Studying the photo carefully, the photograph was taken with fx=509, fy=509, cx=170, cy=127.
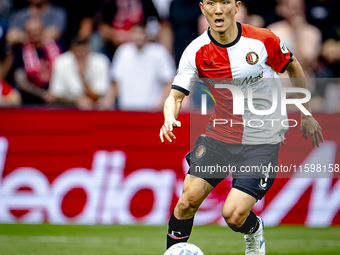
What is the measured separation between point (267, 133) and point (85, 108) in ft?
12.7

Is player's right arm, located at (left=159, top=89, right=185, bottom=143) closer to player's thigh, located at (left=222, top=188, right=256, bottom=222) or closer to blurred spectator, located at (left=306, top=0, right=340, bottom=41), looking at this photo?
player's thigh, located at (left=222, top=188, right=256, bottom=222)

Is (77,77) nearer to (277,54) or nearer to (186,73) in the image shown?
(186,73)

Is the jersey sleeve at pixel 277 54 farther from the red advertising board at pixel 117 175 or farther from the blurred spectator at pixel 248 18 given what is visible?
the blurred spectator at pixel 248 18

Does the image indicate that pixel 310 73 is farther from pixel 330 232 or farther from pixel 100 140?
pixel 100 140

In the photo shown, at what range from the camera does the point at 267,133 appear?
16.5ft

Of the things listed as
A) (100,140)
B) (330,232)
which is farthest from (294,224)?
(100,140)

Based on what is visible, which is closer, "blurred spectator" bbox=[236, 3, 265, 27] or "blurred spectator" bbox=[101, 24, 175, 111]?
"blurred spectator" bbox=[101, 24, 175, 111]

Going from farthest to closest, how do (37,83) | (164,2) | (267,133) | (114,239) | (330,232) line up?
(164,2) → (37,83) → (330,232) → (114,239) → (267,133)

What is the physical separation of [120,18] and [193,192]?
5594mm

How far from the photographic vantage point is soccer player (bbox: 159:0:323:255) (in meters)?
4.75

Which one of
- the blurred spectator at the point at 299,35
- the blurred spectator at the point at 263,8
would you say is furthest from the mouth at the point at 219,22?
the blurred spectator at the point at 263,8

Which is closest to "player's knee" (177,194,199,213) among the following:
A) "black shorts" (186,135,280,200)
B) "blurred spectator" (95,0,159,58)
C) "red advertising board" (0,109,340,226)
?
"black shorts" (186,135,280,200)

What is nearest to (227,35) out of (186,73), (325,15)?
(186,73)

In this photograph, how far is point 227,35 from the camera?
474 cm
